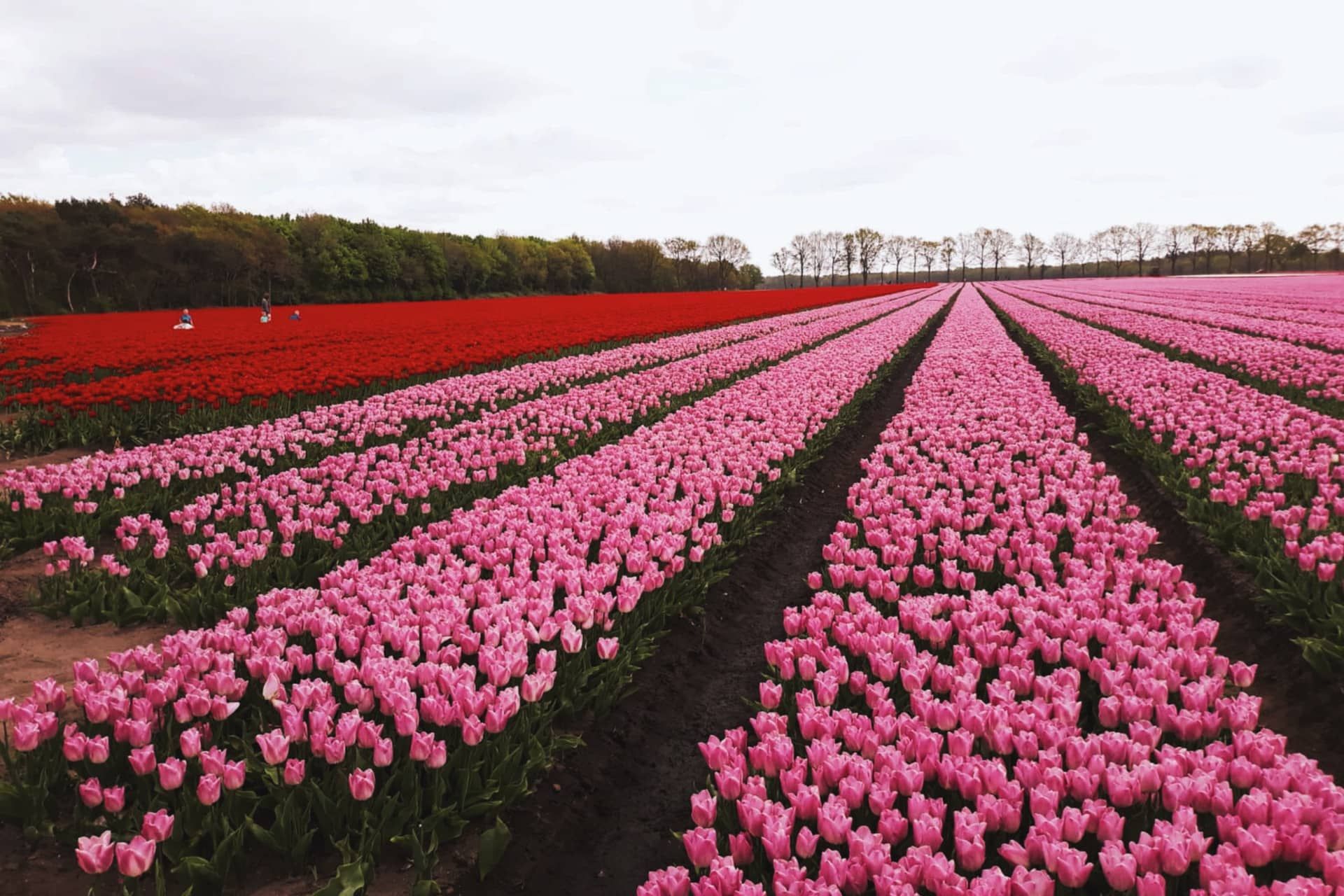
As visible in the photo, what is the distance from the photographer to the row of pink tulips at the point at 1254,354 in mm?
11477

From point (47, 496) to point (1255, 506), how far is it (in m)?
10.7

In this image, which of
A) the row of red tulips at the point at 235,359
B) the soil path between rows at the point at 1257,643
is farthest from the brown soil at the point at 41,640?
the soil path between rows at the point at 1257,643

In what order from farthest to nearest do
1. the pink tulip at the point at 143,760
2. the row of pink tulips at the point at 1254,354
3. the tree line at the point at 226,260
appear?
the tree line at the point at 226,260, the row of pink tulips at the point at 1254,354, the pink tulip at the point at 143,760

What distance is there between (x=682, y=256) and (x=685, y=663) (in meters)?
120

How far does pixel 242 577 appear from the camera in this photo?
5.18m

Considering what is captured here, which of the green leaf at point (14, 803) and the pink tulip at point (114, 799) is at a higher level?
the pink tulip at point (114, 799)

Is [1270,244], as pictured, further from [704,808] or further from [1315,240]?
[704,808]

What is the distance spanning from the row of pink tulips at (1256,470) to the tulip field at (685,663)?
42 mm

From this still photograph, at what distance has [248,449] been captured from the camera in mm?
8312

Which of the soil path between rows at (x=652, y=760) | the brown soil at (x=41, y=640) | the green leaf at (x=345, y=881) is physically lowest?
the soil path between rows at (x=652, y=760)

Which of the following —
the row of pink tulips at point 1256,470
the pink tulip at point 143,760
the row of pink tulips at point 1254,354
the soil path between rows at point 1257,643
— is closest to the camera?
the pink tulip at point 143,760

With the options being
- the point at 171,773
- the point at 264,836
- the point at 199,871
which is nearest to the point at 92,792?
the point at 171,773

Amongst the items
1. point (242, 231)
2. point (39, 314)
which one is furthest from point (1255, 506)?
point (242, 231)

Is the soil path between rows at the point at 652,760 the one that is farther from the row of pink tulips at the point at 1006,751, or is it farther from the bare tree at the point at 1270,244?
the bare tree at the point at 1270,244
